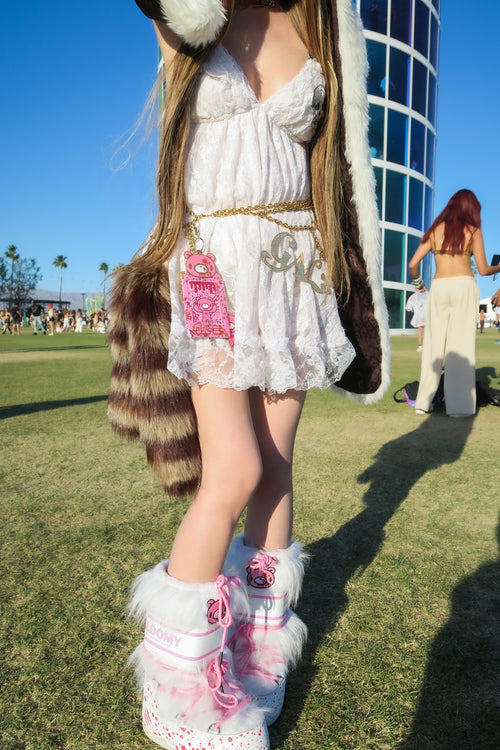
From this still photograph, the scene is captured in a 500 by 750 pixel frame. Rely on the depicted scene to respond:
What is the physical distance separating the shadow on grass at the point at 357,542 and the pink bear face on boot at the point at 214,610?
1.04 feet

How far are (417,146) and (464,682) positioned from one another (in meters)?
29.3

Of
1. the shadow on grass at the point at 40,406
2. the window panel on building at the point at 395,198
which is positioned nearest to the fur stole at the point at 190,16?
the shadow on grass at the point at 40,406

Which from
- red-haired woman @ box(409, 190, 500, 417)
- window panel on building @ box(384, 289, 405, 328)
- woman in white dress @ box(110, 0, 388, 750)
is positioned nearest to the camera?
woman in white dress @ box(110, 0, 388, 750)

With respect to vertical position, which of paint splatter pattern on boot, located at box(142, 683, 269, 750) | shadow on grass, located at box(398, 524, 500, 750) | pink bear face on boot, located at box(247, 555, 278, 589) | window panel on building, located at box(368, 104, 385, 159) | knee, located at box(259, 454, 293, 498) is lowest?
shadow on grass, located at box(398, 524, 500, 750)

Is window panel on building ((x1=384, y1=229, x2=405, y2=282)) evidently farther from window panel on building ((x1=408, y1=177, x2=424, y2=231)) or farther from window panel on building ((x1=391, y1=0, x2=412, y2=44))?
window panel on building ((x1=391, y1=0, x2=412, y2=44))

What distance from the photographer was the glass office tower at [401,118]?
949 inches

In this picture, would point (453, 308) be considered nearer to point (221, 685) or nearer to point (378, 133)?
point (221, 685)

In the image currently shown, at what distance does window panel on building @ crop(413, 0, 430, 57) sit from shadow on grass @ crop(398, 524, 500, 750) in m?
29.7

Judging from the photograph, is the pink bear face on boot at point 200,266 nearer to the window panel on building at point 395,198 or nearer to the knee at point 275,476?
the knee at point 275,476

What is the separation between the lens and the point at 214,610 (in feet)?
3.68

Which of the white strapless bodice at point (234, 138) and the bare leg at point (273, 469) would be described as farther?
the bare leg at point (273, 469)

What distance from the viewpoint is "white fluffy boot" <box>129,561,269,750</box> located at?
3.51 feet

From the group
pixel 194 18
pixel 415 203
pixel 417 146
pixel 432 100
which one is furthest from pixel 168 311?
pixel 432 100

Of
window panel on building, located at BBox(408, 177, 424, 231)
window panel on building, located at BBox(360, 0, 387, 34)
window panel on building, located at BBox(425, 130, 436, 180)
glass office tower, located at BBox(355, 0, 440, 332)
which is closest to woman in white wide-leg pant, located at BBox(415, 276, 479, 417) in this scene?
glass office tower, located at BBox(355, 0, 440, 332)
